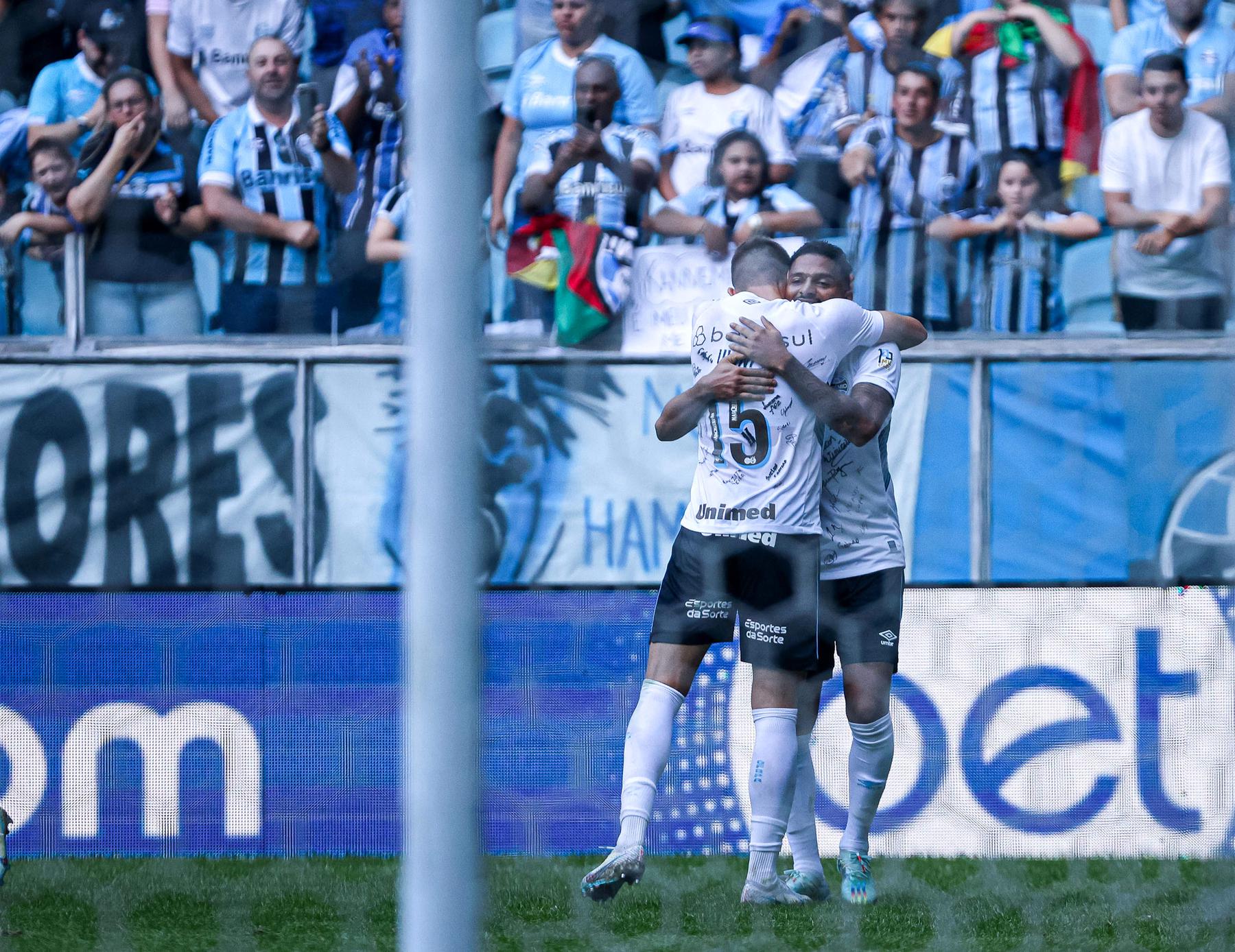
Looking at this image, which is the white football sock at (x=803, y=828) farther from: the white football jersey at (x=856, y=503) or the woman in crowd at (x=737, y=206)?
the woman in crowd at (x=737, y=206)

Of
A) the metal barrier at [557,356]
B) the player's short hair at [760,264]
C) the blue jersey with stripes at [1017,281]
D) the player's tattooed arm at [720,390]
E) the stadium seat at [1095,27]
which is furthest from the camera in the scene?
the stadium seat at [1095,27]

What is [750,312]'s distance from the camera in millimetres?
2320

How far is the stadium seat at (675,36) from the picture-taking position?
12.4 feet

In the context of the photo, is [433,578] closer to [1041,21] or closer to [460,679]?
[460,679]

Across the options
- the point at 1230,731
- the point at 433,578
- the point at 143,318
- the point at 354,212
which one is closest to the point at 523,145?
the point at 354,212

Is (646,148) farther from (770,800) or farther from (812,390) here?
(770,800)

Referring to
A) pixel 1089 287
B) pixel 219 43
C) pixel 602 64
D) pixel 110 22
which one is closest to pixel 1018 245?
pixel 1089 287

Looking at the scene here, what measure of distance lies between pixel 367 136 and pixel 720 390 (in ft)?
5.58

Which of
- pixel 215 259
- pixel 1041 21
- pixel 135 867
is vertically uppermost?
pixel 1041 21

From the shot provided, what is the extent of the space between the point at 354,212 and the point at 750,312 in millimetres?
1600

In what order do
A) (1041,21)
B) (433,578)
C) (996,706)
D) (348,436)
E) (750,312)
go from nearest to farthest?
(433,578) < (750,312) < (996,706) < (348,436) < (1041,21)

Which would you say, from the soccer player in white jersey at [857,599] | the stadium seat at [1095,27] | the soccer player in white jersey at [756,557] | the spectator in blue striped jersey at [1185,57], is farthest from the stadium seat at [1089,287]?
the soccer player in white jersey at [756,557]

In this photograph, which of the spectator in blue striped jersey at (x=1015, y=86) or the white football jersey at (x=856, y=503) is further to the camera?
the spectator in blue striped jersey at (x=1015, y=86)

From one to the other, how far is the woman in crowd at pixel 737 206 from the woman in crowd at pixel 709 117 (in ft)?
0.07
